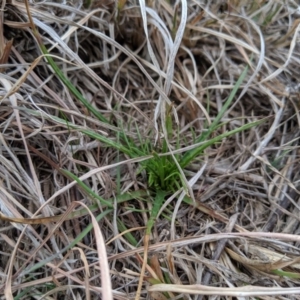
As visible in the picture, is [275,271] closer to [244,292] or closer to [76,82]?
[244,292]

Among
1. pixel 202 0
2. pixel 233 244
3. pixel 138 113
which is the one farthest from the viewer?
pixel 202 0

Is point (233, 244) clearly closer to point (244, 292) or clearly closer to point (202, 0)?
point (244, 292)

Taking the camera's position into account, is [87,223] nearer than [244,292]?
No

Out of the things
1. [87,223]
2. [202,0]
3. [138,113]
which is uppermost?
[202,0]

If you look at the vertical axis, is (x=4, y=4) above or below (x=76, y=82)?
above

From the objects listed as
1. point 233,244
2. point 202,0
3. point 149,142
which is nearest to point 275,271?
point 233,244

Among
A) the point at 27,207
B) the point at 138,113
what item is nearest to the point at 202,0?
the point at 138,113

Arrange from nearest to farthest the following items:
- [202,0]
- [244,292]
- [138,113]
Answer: [244,292], [138,113], [202,0]
